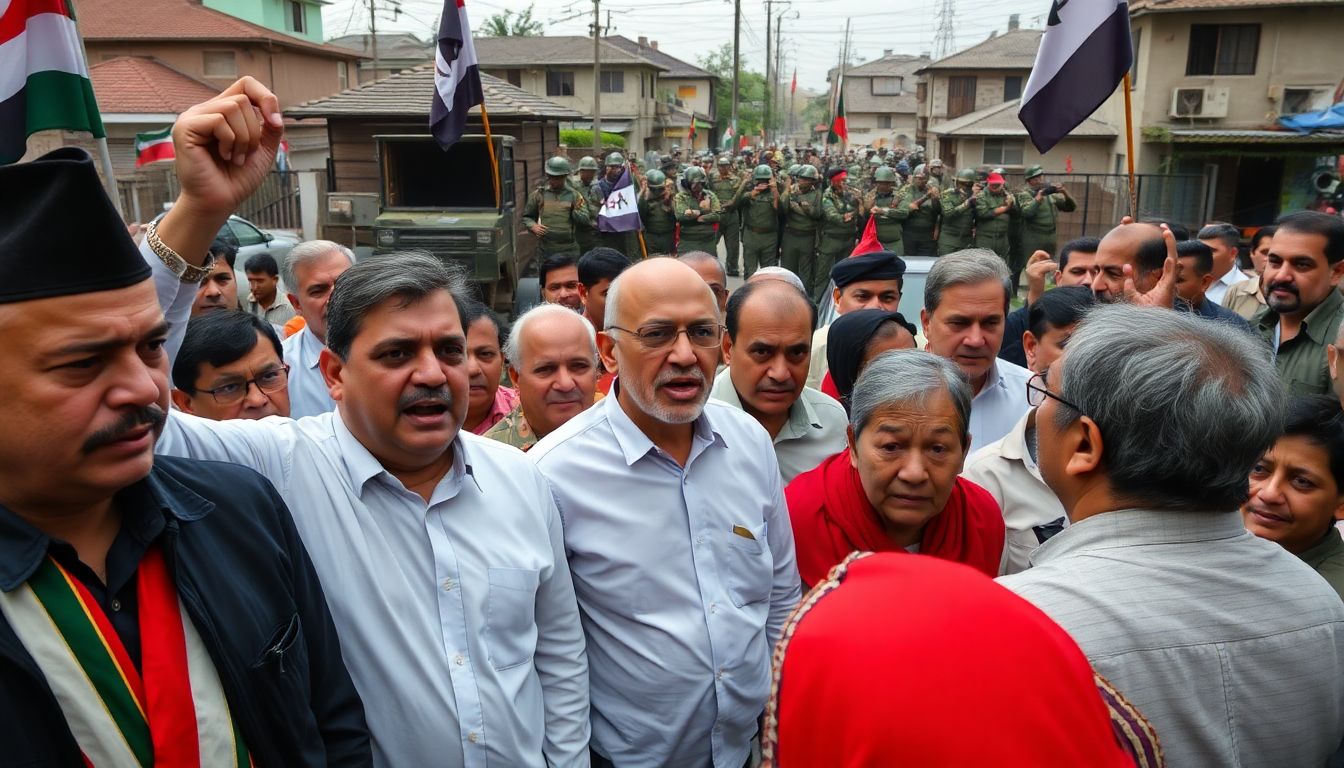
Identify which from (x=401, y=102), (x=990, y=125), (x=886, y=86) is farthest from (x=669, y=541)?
(x=886, y=86)

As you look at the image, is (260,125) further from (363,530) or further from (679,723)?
(679,723)

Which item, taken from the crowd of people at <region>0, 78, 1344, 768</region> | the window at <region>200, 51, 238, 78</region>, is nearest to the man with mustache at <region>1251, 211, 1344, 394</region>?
the crowd of people at <region>0, 78, 1344, 768</region>

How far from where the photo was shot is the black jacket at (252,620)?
1.50m

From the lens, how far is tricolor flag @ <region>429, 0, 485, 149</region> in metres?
6.88

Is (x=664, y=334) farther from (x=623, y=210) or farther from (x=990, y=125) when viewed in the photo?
(x=990, y=125)

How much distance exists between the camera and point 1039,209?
579 inches

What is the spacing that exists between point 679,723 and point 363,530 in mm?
936

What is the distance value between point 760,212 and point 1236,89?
1579cm

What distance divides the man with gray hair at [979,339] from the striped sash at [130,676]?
3029mm

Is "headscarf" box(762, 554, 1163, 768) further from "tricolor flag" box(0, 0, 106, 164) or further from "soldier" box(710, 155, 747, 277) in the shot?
"soldier" box(710, 155, 747, 277)

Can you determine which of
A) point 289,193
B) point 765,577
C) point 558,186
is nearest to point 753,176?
point 558,186

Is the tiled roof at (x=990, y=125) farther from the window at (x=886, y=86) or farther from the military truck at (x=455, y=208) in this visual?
the window at (x=886, y=86)

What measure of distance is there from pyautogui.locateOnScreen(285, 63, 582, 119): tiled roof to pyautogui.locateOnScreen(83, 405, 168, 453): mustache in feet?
37.7

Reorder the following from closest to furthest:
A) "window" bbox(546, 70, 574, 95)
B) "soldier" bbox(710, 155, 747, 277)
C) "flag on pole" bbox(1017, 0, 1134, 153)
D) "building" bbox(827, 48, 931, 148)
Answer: "flag on pole" bbox(1017, 0, 1134, 153) < "soldier" bbox(710, 155, 747, 277) < "window" bbox(546, 70, 574, 95) < "building" bbox(827, 48, 931, 148)
